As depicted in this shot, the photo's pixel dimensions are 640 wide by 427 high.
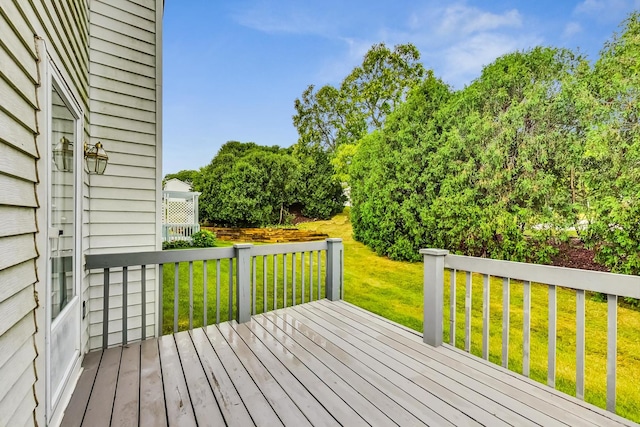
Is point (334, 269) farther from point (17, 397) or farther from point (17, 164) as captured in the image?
point (17, 164)

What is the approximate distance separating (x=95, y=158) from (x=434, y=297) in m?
3.31

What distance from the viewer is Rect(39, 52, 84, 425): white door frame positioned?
1.42 m

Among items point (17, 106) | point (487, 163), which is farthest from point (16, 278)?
point (487, 163)

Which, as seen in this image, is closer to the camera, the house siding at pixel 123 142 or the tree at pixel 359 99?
the house siding at pixel 123 142

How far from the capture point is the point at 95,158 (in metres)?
2.67

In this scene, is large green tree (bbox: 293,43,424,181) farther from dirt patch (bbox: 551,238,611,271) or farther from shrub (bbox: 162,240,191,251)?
dirt patch (bbox: 551,238,611,271)

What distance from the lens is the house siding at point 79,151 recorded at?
1.07m

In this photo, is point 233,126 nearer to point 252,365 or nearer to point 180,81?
point 180,81

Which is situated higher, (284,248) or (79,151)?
(79,151)

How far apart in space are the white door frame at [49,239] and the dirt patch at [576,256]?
5608 millimetres

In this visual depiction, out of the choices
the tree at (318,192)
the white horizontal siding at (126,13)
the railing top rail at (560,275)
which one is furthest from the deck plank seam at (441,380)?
the tree at (318,192)

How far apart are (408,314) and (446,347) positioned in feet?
6.09

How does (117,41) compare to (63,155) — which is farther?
(117,41)

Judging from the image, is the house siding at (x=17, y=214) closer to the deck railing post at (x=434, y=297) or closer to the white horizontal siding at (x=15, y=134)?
the white horizontal siding at (x=15, y=134)
